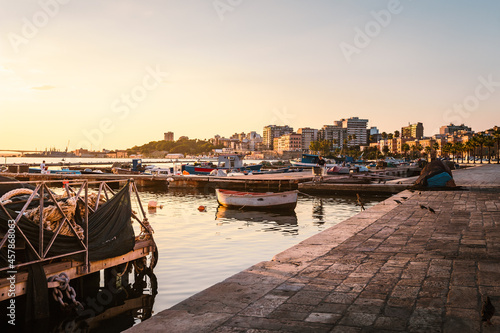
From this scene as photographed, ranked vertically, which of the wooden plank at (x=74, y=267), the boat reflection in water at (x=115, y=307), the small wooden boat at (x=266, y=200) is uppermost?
the wooden plank at (x=74, y=267)

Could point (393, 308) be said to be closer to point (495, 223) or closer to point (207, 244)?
point (495, 223)

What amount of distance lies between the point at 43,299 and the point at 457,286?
7088mm

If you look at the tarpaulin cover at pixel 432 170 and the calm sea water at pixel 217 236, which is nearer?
the calm sea water at pixel 217 236

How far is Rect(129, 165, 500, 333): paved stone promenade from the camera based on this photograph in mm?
4988

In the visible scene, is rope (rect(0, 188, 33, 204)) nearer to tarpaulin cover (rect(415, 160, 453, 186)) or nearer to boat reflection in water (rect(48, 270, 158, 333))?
boat reflection in water (rect(48, 270, 158, 333))

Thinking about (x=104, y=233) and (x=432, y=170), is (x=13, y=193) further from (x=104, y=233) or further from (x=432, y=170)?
(x=432, y=170)

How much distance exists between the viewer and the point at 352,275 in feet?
23.2

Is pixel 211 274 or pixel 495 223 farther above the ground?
pixel 495 223

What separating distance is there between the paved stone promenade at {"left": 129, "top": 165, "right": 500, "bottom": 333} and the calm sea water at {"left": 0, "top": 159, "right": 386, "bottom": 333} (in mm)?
3658

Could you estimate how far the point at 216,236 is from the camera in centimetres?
1988

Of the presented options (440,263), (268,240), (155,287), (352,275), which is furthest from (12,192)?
(268,240)

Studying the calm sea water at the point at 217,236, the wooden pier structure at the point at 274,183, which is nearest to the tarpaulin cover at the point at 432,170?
the calm sea water at the point at 217,236

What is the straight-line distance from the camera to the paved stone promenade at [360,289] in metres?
4.99

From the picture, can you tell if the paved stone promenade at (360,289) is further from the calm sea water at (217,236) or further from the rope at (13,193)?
the rope at (13,193)
